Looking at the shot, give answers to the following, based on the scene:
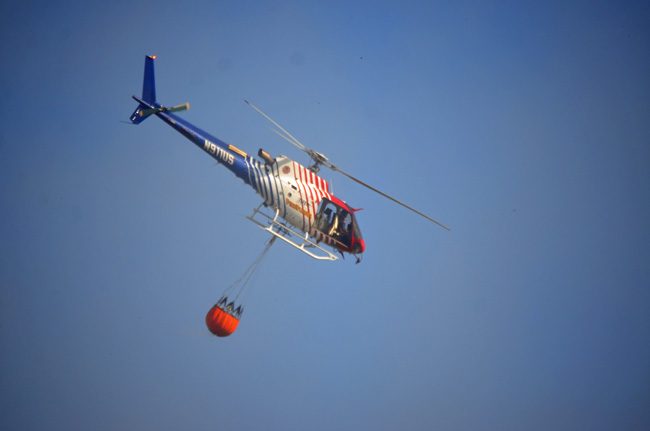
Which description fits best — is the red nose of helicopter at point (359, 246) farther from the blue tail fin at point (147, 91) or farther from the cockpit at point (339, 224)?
the blue tail fin at point (147, 91)

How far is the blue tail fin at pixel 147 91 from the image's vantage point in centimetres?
2127

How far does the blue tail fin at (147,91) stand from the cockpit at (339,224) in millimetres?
5866

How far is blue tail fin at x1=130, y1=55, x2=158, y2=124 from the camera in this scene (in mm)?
21266

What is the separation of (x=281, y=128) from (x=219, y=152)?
2224mm

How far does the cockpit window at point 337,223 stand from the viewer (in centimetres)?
2261

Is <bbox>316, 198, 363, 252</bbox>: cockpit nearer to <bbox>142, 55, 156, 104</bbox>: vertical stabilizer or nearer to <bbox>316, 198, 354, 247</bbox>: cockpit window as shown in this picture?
<bbox>316, 198, 354, 247</bbox>: cockpit window

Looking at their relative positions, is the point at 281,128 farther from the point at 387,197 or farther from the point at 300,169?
the point at 387,197

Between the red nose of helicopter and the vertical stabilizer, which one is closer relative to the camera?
the vertical stabilizer

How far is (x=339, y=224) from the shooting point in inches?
899

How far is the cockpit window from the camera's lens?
74.2ft

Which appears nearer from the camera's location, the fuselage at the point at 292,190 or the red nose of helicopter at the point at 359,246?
the fuselage at the point at 292,190

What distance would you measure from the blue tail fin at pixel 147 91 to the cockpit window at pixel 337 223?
587 cm

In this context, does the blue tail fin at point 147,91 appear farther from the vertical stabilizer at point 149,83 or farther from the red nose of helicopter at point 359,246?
the red nose of helicopter at point 359,246

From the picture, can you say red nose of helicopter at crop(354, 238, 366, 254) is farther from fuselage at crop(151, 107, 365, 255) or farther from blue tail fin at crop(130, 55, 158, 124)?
blue tail fin at crop(130, 55, 158, 124)
